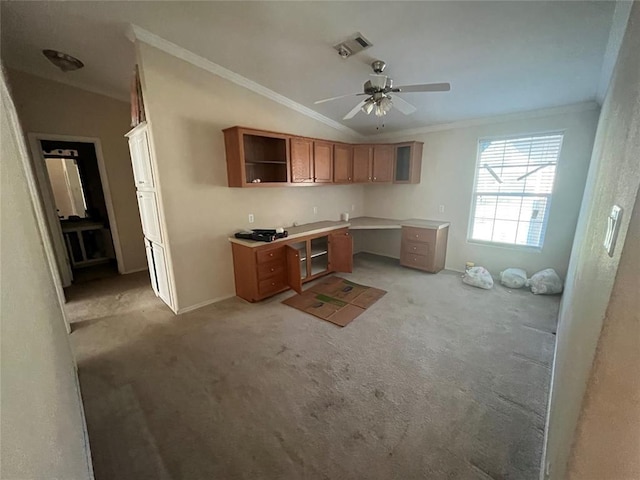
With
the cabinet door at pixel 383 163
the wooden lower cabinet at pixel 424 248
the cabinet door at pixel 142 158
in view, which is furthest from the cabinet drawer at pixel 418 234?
the cabinet door at pixel 142 158

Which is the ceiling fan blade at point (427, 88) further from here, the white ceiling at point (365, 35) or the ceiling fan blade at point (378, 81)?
the white ceiling at point (365, 35)

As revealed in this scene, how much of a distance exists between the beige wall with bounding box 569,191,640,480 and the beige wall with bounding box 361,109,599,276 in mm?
3821

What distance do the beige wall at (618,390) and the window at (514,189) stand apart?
388cm

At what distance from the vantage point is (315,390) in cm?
193

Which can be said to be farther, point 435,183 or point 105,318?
point 435,183

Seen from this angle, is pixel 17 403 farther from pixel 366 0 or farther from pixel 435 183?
pixel 435 183

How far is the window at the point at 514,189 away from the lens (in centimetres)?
351

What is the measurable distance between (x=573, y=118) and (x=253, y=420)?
4835mm

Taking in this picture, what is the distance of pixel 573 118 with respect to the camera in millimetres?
3193

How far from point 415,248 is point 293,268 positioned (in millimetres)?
2302

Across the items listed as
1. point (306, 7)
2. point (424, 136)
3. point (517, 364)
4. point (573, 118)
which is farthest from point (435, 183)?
point (306, 7)

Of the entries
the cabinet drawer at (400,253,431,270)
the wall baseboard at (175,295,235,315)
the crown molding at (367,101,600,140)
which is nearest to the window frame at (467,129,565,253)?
the crown molding at (367,101,600,140)

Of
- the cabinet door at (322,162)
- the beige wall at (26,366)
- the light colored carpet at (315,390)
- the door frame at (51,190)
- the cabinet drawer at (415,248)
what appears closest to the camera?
the beige wall at (26,366)

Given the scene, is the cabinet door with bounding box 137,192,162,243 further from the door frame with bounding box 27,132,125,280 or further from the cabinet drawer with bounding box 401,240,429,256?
the cabinet drawer with bounding box 401,240,429,256
